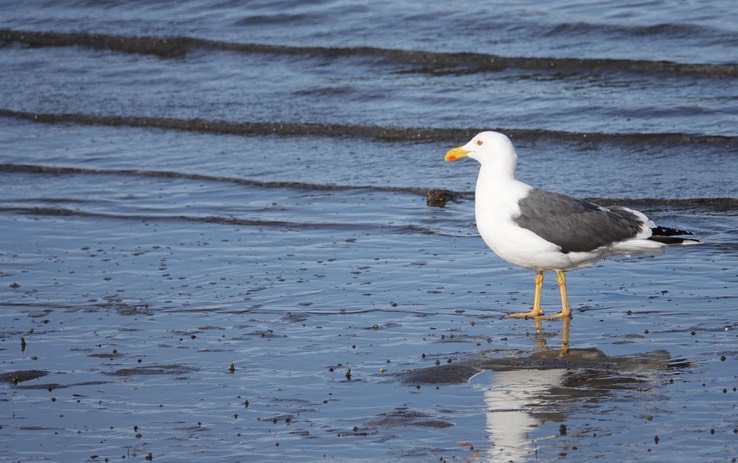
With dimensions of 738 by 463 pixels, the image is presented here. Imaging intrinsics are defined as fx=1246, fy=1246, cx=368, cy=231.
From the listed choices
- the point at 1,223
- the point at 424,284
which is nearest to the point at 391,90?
the point at 1,223

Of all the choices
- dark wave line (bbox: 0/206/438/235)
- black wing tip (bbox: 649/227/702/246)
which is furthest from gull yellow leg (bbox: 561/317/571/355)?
dark wave line (bbox: 0/206/438/235)

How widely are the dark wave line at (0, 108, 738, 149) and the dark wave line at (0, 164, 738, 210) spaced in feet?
6.55

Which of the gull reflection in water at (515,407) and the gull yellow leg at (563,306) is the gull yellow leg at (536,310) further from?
the gull reflection in water at (515,407)

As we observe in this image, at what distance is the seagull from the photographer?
8.44 m

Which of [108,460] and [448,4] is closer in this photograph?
[108,460]

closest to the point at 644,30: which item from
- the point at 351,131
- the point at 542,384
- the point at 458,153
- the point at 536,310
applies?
the point at 351,131

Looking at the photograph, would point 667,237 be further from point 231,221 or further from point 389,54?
point 389,54

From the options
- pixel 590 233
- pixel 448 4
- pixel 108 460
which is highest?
pixel 448 4

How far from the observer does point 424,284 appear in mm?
9164

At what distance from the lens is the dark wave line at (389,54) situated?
16.5 meters

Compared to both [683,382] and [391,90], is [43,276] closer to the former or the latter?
[683,382]

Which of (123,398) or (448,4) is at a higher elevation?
(448,4)

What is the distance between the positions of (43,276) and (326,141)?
232 inches

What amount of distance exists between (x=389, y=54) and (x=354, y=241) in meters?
8.66
